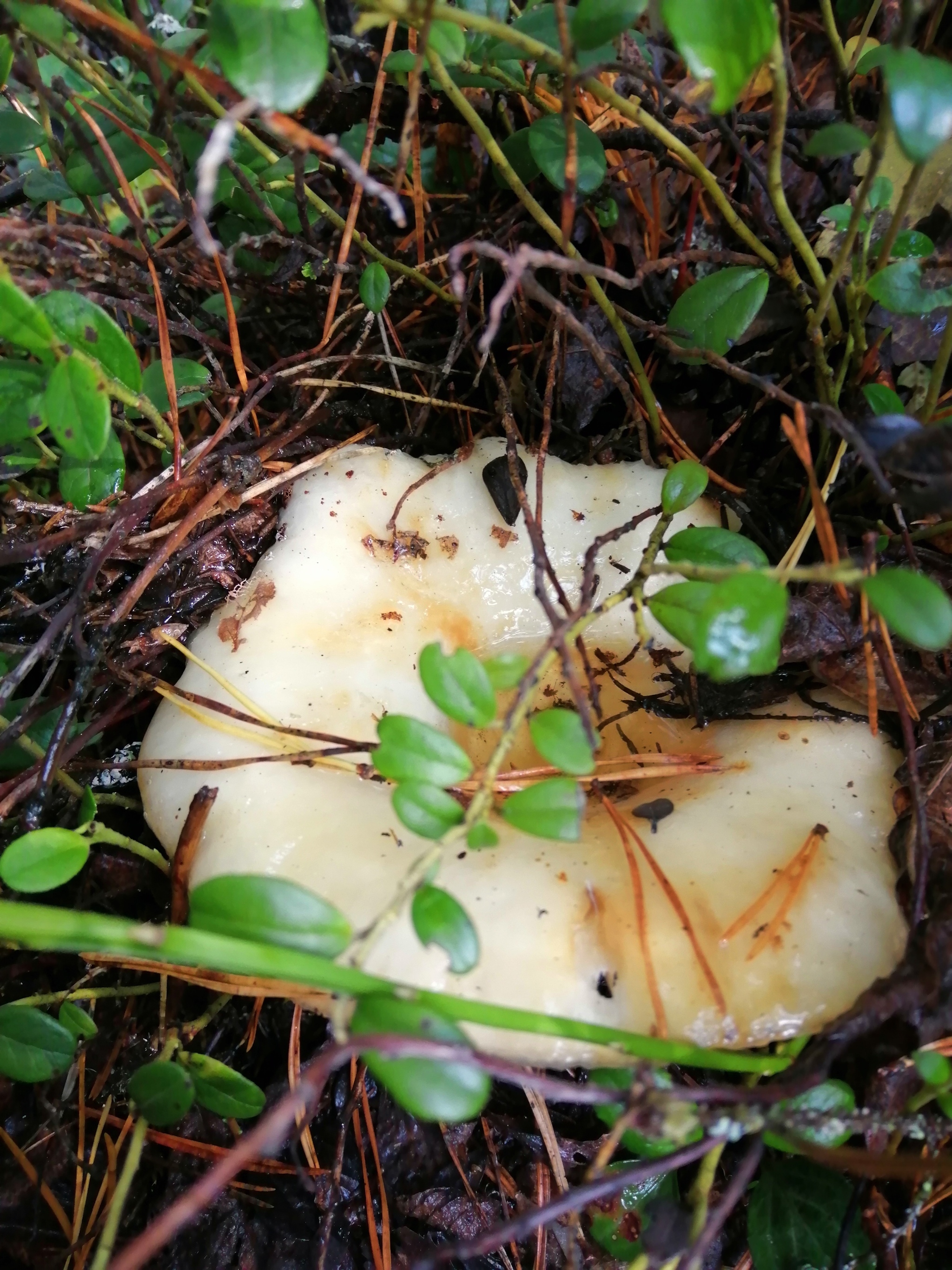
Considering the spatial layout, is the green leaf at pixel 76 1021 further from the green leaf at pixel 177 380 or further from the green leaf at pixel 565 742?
the green leaf at pixel 177 380

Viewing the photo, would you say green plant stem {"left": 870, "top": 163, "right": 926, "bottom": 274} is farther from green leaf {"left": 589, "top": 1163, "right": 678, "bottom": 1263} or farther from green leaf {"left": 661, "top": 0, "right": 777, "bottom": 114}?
green leaf {"left": 589, "top": 1163, "right": 678, "bottom": 1263}

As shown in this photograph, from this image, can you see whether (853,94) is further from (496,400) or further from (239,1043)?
(239,1043)

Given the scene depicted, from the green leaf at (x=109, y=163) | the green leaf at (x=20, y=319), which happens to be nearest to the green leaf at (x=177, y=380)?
the green leaf at (x=109, y=163)

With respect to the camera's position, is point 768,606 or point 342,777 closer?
point 768,606

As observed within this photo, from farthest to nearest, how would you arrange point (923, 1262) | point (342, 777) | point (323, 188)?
1. point (323, 188)
2. point (342, 777)
3. point (923, 1262)

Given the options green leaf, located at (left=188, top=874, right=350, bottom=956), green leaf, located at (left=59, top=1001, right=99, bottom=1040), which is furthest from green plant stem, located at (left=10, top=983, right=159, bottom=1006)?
green leaf, located at (left=188, top=874, right=350, bottom=956)

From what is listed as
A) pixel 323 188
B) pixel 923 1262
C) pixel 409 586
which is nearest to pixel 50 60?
pixel 323 188
